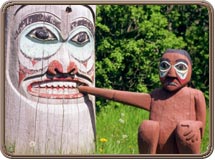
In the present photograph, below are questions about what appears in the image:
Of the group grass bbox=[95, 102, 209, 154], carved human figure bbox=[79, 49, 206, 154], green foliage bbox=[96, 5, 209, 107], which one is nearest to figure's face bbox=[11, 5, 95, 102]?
grass bbox=[95, 102, 209, 154]

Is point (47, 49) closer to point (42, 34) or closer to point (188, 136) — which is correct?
point (42, 34)

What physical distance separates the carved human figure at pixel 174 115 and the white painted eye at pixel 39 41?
82 cm

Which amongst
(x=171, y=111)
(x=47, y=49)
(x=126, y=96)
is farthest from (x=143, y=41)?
(x=47, y=49)

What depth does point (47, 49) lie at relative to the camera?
4.66m

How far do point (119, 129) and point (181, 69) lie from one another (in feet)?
2.95

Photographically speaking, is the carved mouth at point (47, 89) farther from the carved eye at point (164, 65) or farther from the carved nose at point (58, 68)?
the carved eye at point (164, 65)

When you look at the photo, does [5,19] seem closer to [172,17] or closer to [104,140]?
[104,140]

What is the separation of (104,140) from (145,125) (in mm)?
462

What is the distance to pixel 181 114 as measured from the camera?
4.69 meters

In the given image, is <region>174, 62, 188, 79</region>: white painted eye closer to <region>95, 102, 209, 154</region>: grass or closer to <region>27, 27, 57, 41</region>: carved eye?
<region>95, 102, 209, 154</region>: grass

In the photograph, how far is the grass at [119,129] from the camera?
16.3 ft

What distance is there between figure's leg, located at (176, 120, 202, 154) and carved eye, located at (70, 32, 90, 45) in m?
0.93

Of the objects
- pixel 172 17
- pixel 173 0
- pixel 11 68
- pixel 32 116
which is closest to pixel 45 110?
pixel 32 116

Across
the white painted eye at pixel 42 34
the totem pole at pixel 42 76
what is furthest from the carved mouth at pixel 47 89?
the white painted eye at pixel 42 34
